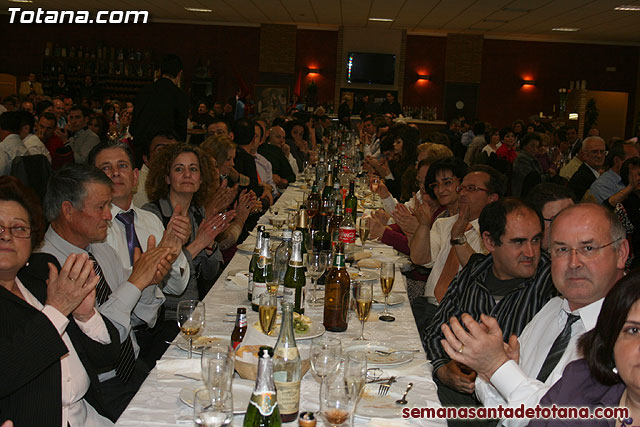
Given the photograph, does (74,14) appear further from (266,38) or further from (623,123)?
(623,123)

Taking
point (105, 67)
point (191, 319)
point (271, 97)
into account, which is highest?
point (105, 67)

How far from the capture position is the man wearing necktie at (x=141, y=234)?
9.48ft

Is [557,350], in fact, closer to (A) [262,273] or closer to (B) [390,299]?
(B) [390,299]

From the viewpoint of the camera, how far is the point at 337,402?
1.47 metres

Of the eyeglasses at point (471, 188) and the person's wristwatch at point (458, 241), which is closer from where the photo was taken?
the person's wristwatch at point (458, 241)

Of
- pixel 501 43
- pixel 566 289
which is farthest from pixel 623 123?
pixel 566 289

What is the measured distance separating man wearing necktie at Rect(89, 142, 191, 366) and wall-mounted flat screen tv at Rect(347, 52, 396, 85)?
14.5 m

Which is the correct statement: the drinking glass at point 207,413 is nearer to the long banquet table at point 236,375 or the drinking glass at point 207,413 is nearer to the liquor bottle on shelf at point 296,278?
the long banquet table at point 236,375

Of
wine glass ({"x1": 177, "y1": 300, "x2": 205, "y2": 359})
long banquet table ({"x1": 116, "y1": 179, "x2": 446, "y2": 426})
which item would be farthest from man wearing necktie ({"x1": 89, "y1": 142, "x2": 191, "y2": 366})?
wine glass ({"x1": 177, "y1": 300, "x2": 205, "y2": 359})

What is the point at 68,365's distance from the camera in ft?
6.54

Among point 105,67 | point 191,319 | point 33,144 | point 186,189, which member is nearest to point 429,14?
point 105,67

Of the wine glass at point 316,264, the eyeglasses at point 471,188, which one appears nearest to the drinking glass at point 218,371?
the wine glass at point 316,264

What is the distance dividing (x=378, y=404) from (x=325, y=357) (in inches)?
7.2

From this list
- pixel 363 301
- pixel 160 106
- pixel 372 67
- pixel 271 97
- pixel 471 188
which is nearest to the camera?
pixel 363 301
